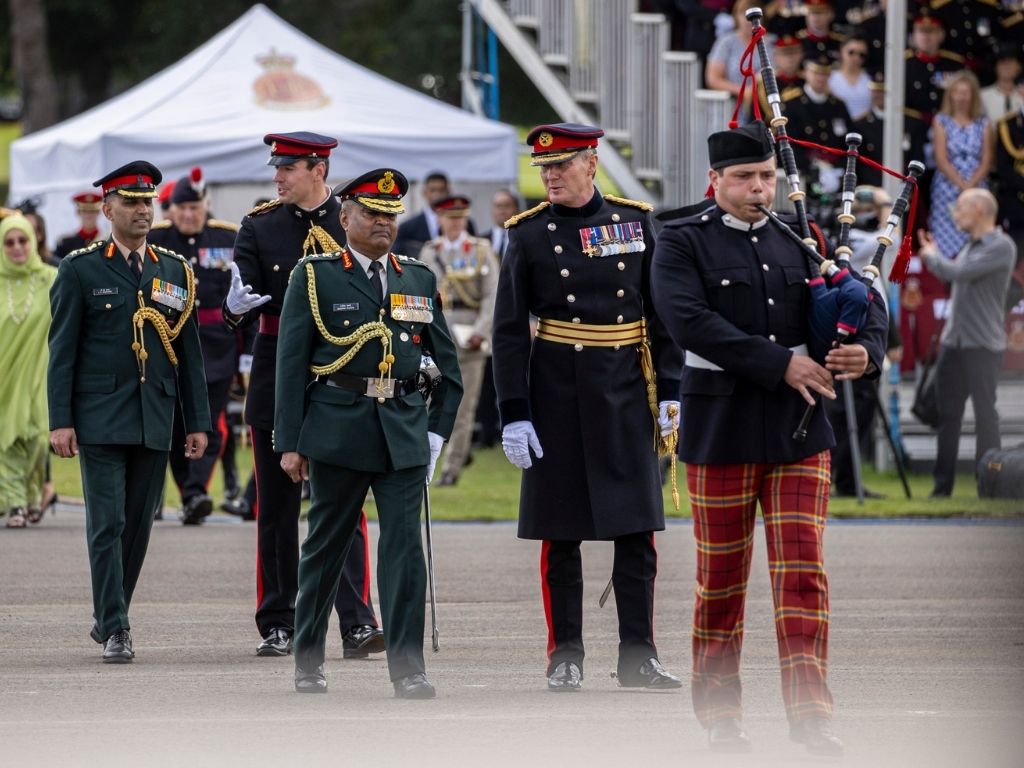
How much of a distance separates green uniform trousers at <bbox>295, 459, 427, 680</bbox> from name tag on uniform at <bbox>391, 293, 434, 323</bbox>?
0.55m

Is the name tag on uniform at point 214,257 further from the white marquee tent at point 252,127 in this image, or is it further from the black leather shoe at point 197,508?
the white marquee tent at point 252,127

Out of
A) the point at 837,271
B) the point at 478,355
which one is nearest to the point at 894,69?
the point at 478,355

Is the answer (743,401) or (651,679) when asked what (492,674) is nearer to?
(651,679)

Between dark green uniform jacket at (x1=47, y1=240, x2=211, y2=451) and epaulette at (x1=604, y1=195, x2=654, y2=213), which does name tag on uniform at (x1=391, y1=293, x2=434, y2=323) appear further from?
dark green uniform jacket at (x1=47, y1=240, x2=211, y2=451)

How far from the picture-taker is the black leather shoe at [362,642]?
9.02 metres

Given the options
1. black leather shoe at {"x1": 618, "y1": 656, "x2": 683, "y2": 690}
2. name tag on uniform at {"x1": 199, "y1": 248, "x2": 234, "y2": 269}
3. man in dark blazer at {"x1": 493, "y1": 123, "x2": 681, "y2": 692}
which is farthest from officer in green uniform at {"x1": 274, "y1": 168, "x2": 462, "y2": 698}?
name tag on uniform at {"x1": 199, "y1": 248, "x2": 234, "y2": 269}

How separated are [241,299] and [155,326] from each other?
1.84ft

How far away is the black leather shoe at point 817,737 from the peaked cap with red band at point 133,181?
4016 mm

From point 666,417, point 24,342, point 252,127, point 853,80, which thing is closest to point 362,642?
point 666,417

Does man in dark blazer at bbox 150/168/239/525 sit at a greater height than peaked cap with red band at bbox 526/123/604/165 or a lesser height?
lesser

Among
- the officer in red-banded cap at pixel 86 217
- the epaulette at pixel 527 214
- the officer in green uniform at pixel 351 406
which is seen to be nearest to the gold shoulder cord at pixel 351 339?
the officer in green uniform at pixel 351 406

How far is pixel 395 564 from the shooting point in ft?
25.5

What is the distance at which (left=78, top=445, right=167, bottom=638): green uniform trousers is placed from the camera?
29.2ft

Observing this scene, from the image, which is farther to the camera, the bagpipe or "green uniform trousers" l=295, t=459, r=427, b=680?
A: "green uniform trousers" l=295, t=459, r=427, b=680
